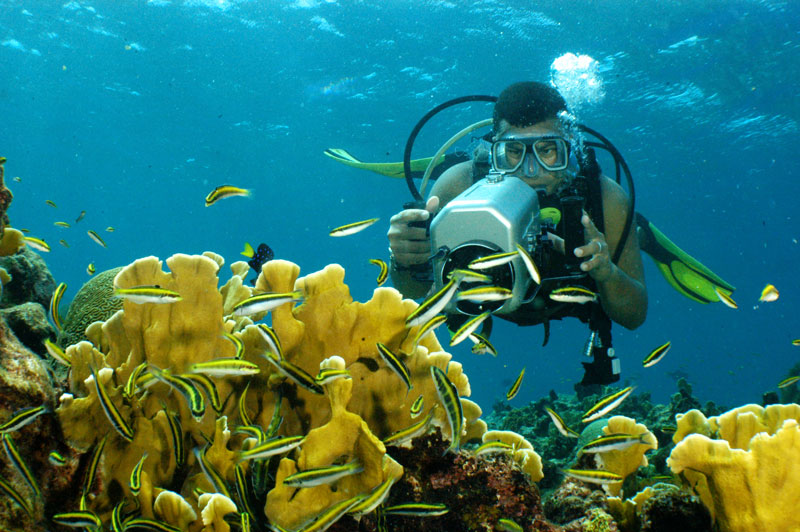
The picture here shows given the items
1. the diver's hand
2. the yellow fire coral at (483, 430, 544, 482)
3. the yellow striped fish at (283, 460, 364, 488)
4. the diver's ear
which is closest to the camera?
the yellow striped fish at (283, 460, 364, 488)

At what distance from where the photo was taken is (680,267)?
5598 millimetres

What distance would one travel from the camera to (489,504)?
1.92 m

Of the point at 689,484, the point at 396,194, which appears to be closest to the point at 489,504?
the point at 689,484

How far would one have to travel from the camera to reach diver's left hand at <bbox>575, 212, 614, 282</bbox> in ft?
11.7

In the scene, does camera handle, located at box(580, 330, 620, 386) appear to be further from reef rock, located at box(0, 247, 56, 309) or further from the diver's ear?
reef rock, located at box(0, 247, 56, 309)

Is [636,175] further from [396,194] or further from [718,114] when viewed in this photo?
[396,194]

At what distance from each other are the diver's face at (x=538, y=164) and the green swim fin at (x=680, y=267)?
171 centimetres

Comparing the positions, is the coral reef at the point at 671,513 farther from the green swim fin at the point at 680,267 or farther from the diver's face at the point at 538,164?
the green swim fin at the point at 680,267

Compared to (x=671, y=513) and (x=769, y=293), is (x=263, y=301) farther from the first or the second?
(x=769, y=293)

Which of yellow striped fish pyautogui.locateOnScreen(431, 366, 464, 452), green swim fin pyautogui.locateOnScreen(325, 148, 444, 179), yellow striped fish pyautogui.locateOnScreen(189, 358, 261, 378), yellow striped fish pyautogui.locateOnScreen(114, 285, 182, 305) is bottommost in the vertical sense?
yellow striped fish pyautogui.locateOnScreen(431, 366, 464, 452)

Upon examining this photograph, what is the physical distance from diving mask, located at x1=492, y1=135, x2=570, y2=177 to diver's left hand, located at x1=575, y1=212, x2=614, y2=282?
3.64 ft

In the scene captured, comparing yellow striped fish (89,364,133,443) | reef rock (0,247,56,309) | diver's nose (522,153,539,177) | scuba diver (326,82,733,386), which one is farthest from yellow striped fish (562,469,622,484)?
reef rock (0,247,56,309)

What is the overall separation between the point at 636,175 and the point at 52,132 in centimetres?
5432

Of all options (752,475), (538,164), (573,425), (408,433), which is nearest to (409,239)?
(408,433)
